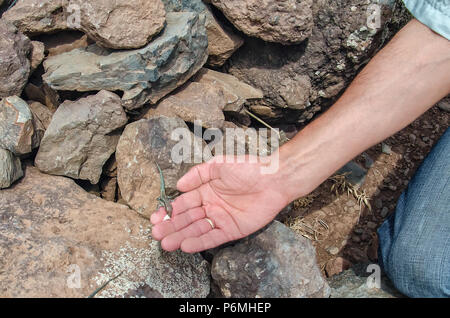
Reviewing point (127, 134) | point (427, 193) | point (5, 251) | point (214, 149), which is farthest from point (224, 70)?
point (5, 251)

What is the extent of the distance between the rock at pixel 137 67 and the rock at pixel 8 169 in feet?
1.66

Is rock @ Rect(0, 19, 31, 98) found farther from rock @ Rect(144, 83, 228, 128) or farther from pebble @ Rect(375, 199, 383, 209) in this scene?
pebble @ Rect(375, 199, 383, 209)

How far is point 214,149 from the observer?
2.88m

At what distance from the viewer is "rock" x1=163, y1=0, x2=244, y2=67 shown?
10.1 ft

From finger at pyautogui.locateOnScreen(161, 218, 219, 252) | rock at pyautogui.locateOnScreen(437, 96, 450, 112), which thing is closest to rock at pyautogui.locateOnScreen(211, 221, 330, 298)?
finger at pyautogui.locateOnScreen(161, 218, 219, 252)

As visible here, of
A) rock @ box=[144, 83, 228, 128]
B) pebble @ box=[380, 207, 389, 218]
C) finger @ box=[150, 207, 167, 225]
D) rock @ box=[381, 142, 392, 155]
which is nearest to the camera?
finger @ box=[150, 207, 167, 225]

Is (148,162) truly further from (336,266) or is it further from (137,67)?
(336,266)

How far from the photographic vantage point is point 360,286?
97.0 inches

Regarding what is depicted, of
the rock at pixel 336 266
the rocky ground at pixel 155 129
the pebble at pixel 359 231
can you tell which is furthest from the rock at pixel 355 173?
the rock at pixel 336 266

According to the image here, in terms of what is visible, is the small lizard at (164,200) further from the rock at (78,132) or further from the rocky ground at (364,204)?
the rocky ground at (364,204)

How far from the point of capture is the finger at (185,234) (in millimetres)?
2238

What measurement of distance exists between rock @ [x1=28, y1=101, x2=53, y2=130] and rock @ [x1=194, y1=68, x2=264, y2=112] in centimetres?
103

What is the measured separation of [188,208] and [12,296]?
38.2 inches
